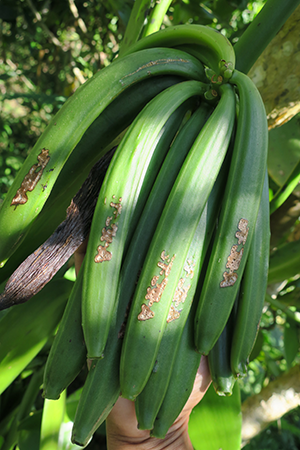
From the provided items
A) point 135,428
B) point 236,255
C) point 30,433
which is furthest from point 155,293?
point 30,433

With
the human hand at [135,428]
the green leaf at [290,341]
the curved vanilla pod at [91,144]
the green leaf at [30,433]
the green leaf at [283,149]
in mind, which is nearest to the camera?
the curved vanilla pod at [91,144]

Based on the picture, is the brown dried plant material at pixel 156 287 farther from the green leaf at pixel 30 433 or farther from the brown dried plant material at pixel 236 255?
the green leaf at pixel 30 433

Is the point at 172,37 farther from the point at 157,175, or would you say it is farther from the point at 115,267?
the point at 115,267

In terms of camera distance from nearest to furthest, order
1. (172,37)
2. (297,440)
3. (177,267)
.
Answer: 1. (177,267)
2. (172,37)
3. (297,440)

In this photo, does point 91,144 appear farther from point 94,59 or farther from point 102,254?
point 94,59

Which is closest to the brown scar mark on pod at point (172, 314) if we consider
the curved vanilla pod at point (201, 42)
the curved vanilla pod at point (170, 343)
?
the curved vanilla pod at point (170, 343)

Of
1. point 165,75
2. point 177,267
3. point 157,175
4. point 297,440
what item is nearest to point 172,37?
point 165,75

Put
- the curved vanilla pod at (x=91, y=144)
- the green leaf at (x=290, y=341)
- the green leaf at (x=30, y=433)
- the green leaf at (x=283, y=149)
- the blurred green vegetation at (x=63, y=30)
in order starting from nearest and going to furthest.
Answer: the curved vanilla pod at (x=91, y=144)
the green leaf at (x=30, y=433)
the green leaf at (x=283, y=149)
the green leaf at (x=290, y=341)
the blurred green vegetation at (x=63, y=30)

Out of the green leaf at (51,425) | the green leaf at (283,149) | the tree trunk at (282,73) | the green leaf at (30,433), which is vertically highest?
the tree trunk at (282,73)
